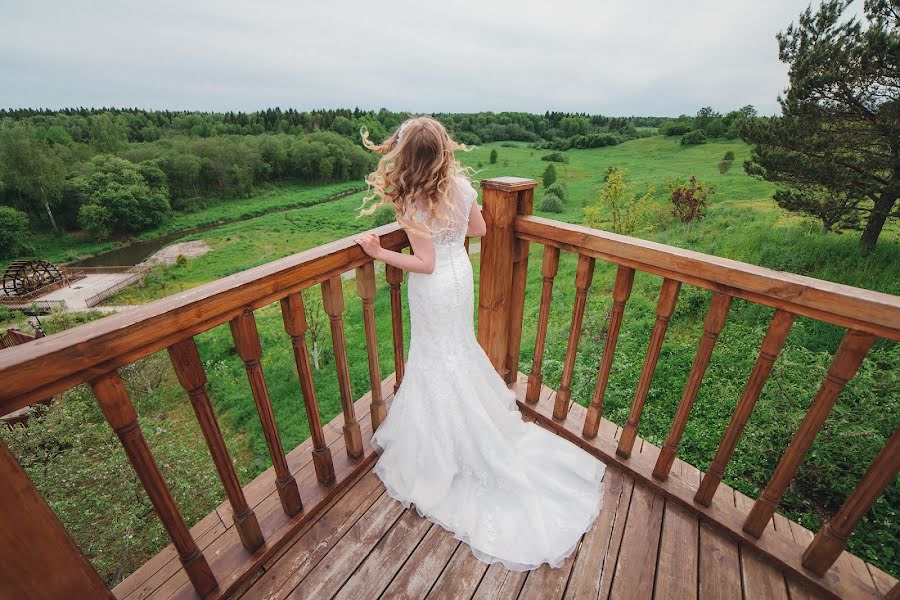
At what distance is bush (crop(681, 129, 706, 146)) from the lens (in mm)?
40750

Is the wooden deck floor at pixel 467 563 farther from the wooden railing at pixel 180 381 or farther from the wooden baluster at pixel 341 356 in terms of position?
the wooden baluster at pixel 341 356

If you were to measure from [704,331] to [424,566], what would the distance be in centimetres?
155

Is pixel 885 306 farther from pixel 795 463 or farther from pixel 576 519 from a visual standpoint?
pixel 576 519

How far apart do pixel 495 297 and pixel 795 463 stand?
1.47 metres

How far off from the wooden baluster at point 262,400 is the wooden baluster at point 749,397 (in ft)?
5.95

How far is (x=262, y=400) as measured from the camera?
150cm

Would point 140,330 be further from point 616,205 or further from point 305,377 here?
point 616,205

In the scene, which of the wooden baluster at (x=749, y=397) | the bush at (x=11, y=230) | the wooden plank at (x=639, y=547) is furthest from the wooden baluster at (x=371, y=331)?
the bush at (x=11, y=230)

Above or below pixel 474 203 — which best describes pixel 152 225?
below

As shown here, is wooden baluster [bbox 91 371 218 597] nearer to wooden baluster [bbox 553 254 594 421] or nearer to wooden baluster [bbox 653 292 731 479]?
wooden baluster [bbox 553 254 594 421]

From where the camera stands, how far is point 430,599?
1537 mm

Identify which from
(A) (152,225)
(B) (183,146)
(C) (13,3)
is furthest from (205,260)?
(C) (13,3)

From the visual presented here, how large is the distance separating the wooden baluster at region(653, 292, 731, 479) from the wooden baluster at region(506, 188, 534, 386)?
890 mm

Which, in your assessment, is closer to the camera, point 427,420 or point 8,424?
point 427,420
